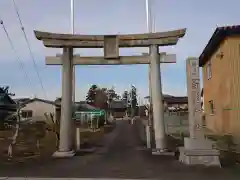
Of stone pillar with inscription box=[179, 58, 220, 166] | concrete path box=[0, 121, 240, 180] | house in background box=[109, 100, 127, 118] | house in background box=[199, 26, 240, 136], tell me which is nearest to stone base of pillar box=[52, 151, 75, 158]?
concrete path box=[0, 121, 240, 180]

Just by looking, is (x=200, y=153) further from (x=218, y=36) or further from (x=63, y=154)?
(x=218, y=36)

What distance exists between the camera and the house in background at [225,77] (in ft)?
61.6

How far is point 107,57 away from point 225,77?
24.3ft

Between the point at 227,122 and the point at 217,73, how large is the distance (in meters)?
3.53

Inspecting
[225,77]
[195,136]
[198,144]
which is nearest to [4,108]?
[225,77]

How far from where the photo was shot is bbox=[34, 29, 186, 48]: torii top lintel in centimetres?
1564

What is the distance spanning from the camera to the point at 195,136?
1234 centimetres

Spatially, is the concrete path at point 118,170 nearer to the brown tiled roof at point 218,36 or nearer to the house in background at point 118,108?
the brown tiled roof at point 218,36

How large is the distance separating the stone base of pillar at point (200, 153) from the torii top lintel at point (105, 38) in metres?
5.39

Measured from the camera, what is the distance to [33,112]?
178ft

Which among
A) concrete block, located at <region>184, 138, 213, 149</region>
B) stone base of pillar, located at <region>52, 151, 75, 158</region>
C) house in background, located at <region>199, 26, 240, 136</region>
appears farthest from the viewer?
house in background, located at <region>199, 26, 240, 136</region>

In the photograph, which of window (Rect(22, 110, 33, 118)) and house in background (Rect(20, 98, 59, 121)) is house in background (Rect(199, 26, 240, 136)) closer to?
window (Rect(22, 110, 33, 118))

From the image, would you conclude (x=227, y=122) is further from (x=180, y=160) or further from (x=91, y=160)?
(x=91, y=160)

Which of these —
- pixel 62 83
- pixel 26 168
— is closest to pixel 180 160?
pixel 26 168
